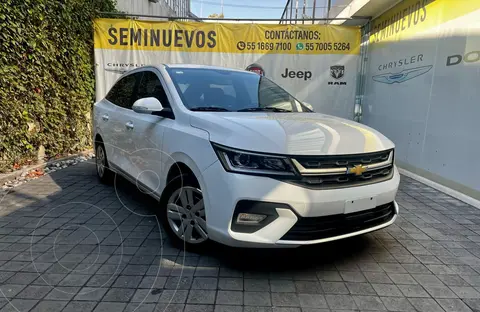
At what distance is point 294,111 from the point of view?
3.54 meters

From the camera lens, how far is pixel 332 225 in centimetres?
242

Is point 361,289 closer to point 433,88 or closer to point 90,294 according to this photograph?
point 90,294

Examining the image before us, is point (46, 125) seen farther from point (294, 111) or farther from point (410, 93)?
point (410, 93)

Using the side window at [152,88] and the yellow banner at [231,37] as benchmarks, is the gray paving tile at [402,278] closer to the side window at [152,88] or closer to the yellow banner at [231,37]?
the side window at [152,88]

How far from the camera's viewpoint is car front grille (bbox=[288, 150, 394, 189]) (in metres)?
2.31

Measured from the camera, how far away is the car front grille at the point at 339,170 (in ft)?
7.57

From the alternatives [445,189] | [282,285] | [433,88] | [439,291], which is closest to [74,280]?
[282,285]

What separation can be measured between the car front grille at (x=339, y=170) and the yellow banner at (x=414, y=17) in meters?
3.38

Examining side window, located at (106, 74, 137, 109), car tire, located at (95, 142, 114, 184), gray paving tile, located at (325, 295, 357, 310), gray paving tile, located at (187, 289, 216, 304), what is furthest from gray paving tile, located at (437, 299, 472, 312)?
car tire, located at (95, 142, 114, 184)

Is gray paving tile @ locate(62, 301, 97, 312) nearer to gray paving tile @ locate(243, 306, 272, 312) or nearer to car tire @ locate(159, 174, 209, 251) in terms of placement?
car tire @ locate(159, 174, 209, 251)

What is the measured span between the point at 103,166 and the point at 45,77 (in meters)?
2.29

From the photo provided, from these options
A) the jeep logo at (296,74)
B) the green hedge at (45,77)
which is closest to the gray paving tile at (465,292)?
the green hedge at (45,77)

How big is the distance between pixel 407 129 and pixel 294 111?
361 cm

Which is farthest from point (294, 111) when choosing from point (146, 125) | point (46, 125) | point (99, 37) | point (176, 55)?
point (99, 37)
